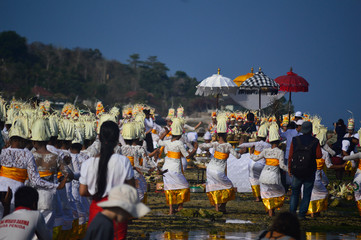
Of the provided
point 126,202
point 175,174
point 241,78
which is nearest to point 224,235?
point 175,174

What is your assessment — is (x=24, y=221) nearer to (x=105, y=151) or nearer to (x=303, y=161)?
(x=105, y=151)

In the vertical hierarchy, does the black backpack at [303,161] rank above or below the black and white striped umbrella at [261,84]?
below

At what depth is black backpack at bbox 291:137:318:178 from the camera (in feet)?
34.6

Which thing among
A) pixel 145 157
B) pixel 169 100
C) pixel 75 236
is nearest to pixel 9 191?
pixel 75 236

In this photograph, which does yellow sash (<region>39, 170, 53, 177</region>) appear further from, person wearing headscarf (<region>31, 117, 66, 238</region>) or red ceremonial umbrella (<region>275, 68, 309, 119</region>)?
red ceremonial umbrella (<region>275, 68, 309, 119</region>)

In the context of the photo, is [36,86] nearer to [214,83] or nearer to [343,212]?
[214,83]

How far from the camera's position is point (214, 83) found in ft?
60.6

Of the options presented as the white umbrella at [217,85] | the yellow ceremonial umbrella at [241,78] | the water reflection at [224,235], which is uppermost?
the yellow ceremonial umbrella at [241,78]

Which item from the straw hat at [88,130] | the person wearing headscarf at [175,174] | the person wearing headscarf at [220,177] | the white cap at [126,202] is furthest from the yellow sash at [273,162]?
the white cap at [126,202]

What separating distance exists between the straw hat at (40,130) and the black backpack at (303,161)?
17.4ft

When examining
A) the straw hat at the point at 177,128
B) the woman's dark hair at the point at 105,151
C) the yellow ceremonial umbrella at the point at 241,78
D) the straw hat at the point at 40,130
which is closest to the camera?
the woman's dark hair at the point at 105,151

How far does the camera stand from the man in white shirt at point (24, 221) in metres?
5.17

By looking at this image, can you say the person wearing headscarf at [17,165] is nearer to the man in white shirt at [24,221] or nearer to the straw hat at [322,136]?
the man in white shirt at [24,221]

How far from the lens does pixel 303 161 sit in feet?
34.6
